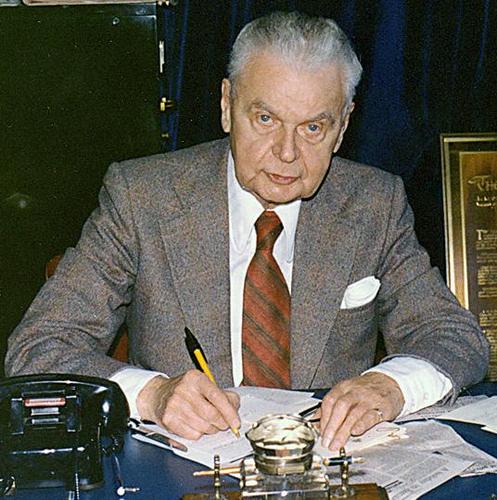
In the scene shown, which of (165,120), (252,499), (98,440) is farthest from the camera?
(165,120)

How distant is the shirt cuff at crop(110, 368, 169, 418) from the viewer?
2.18 metres

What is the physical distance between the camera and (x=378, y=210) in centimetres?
273

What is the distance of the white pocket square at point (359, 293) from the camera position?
266 cm

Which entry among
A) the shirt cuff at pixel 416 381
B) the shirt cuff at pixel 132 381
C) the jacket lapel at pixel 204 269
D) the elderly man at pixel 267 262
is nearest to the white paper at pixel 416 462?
the shirt cuff at pixel 416 381

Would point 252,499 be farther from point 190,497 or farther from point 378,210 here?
point 378,210

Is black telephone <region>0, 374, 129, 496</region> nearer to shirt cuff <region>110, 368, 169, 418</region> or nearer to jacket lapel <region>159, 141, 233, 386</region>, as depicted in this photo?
shirt cuff <region>110, 368, 169, 418</region>

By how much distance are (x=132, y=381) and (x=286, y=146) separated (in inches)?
25.4

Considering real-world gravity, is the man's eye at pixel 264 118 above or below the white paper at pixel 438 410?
above

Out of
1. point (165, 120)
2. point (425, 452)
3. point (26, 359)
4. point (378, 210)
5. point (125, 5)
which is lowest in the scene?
point (425, 452)

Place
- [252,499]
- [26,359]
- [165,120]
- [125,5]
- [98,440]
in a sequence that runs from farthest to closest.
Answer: [165,120] < [125,5] < [26,359] < [98,440] < [252,499]

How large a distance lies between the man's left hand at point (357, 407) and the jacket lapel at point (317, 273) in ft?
1.06

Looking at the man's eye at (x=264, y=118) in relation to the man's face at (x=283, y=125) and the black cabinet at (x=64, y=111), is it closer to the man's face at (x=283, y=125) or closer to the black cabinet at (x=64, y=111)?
the man's face at (x=283, y=125)

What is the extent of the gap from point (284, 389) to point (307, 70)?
73 cm

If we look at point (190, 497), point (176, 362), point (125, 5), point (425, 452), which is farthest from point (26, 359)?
point (125, 5)
